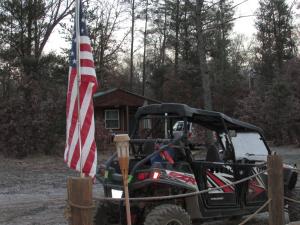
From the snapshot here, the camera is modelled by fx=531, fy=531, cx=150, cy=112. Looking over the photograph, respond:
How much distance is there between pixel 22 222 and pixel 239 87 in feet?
147

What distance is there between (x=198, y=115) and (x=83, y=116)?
192 cm

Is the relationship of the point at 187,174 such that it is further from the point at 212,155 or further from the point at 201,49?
the point at 201,49

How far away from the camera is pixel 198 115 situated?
8711 millimetres

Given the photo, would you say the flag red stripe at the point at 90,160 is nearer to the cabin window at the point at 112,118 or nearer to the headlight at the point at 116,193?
the headlight at the point at 116,193

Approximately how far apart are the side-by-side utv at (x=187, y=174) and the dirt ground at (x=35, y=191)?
1337 millimetres

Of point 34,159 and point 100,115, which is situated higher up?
point 100,115

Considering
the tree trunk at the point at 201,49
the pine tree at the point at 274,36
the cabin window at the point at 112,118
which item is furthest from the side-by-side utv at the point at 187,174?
the pine tree at the point at 274,36

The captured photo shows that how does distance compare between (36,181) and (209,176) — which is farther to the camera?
(36,181)

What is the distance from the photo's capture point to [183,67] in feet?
171

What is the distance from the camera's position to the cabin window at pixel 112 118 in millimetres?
38719

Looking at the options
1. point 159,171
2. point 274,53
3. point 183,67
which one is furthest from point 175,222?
point 274,53

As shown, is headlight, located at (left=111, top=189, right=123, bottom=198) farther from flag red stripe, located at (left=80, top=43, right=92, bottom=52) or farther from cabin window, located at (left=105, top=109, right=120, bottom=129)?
cabin window, located at (left=105, top=109, right=120, bottom=129)

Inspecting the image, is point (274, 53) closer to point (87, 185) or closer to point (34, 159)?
point (34, 159)

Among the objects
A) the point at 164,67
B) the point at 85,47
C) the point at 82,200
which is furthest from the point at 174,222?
the point at 164,67
